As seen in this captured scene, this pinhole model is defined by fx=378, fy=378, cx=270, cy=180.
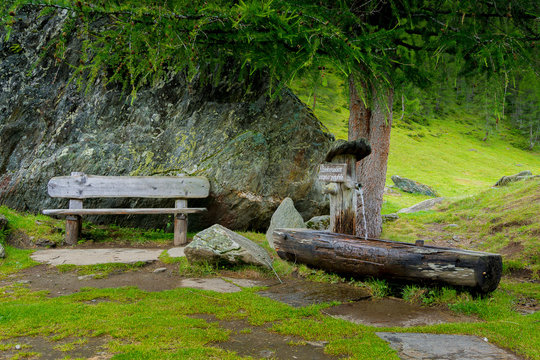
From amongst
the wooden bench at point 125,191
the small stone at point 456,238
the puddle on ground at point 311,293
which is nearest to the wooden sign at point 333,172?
the puddle on ground at point 311,293

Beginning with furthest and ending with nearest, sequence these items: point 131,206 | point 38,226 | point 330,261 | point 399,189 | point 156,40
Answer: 1. point 399,189
2. point 131,206
3. point 38,226
4. point 330,261
5. point 156,40

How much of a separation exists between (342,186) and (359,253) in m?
1.70

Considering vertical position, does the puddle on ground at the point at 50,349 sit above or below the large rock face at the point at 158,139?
below

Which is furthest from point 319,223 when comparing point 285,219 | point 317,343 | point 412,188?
point 412,188

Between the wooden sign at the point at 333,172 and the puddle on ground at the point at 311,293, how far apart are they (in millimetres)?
2254

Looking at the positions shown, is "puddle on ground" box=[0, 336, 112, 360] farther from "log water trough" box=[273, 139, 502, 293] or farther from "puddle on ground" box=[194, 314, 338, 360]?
"log water trough" box=[273, 139, 502, 293]

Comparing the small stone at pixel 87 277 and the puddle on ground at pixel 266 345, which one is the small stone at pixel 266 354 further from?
the small stone at pixel 87 277

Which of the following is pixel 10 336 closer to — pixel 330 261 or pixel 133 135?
pixel 330 261

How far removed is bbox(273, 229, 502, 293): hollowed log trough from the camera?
6078 millimetres

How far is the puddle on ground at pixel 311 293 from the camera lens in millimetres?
6588

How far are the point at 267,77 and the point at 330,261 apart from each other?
7.91m

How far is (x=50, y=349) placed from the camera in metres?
4.16

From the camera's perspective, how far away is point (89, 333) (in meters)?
4.61

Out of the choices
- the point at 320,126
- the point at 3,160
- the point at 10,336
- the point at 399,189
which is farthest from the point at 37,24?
the point at 399,189
